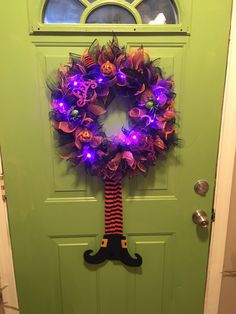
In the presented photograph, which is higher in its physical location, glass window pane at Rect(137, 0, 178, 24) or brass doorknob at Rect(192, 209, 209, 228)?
glass window pane at Rect(137, 0, 178, 24)

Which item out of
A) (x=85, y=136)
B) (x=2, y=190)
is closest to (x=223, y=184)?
(x=85, y=136)

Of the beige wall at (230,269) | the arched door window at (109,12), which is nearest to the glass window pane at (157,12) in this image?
the arched door window at (109,12)

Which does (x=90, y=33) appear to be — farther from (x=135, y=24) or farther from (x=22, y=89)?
(x=22, y=89)

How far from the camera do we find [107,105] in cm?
116

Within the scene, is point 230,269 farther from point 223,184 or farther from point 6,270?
point 6,270

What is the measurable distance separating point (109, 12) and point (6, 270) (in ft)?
4.03

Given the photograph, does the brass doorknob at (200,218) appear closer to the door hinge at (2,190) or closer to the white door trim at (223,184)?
the white door trim at (223,184)

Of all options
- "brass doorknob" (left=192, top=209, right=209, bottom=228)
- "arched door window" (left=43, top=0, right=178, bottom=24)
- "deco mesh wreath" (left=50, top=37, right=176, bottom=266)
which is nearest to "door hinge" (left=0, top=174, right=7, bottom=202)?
"deco mesh wreath" (left=50, top=37, right=176, bottom=266)

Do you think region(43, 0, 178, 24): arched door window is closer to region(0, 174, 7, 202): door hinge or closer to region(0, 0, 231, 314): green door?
region(0, 0, 231, 314): green door

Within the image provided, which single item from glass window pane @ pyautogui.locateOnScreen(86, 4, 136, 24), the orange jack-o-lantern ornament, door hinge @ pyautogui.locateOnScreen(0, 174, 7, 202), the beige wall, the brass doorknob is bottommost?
the beige wall

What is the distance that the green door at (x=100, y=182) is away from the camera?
1.10 metres

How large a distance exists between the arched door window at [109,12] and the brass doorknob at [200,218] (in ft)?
2.69

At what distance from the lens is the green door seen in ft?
3.60

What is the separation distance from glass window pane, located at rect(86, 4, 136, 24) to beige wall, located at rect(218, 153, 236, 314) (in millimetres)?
825
